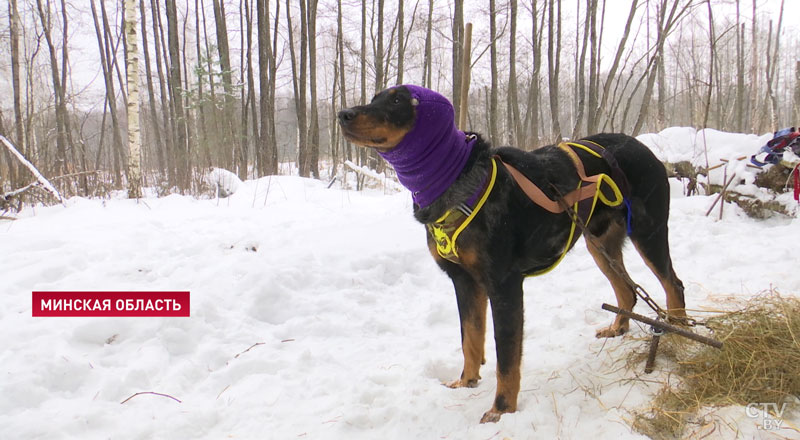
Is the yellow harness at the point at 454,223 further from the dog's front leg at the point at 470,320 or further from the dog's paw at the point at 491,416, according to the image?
the dog's paw at the point at 491,416

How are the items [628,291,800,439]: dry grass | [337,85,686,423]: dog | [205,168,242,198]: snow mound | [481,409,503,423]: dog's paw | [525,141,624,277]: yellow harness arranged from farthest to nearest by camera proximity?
[205,168,242,198]: snow mound → [525,141,624,277]: yellow harness → [481,409,503,423]: dog's paw → [337,85,686,423]: dog → [628,291,800,439]: dry grass

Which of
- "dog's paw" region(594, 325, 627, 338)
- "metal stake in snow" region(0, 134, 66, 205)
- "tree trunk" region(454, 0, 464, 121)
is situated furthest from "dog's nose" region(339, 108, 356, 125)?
"tree trunk" region(454, 0, 464, 121)

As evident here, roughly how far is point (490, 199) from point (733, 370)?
1.26m

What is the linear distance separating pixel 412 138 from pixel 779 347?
182cm

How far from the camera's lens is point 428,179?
1951 millimetres

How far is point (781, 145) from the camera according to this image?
182 inches

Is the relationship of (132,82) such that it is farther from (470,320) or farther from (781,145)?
(781,145)

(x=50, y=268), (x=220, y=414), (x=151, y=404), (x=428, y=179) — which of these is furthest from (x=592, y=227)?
(x=50, y=268)

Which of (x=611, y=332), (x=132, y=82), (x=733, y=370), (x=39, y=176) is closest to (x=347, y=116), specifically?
(x=733, y=370)

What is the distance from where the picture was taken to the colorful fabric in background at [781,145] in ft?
14.9

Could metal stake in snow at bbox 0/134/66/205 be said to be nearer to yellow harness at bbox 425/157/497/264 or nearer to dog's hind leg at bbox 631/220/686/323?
yellow harness at bbox 425/157/497/264

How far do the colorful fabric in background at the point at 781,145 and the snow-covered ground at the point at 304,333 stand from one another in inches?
26.3

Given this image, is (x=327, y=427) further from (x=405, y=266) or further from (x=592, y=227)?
(x=405, y=266)

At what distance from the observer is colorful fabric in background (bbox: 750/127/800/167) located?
14.9 feet
